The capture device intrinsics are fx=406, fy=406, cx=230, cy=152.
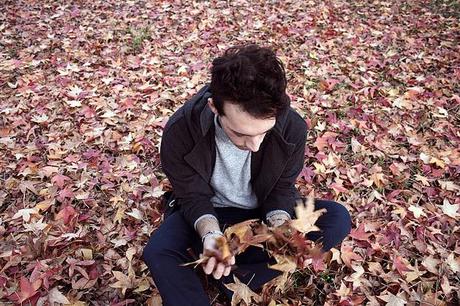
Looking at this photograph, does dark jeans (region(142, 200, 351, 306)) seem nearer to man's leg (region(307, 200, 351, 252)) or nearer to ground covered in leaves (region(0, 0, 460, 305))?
man's leg (region(307, 200, 351, 252))

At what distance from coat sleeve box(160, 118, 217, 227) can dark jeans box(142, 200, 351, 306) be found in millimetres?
104

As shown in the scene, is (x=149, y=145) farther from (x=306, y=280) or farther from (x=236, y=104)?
(x=236, y=104)

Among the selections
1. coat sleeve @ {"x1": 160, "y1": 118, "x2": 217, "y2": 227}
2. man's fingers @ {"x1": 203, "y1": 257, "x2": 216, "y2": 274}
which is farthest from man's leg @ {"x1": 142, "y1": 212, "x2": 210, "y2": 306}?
man's fingers @ {"x1": 203, "y1": 257, "x2": 216, "y2": 274}

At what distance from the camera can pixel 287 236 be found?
5.32 feet

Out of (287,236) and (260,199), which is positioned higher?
(287,236)

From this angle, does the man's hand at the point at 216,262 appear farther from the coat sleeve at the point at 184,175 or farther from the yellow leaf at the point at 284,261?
the coat sleeve at the point at 184,175

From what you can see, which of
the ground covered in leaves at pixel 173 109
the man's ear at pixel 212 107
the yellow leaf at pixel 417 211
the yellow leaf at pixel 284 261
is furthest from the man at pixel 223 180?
the yellow leaf at pixel 417 211

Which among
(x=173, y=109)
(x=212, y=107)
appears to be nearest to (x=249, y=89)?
(x=212, y=107)

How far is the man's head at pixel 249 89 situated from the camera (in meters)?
1.47

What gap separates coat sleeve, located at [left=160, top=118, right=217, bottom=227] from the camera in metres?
1.86

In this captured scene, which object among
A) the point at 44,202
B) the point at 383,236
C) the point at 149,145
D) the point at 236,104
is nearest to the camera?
the point at 236,104

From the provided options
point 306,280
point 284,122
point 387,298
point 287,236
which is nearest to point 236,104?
point 284,122

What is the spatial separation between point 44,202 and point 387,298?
215cm

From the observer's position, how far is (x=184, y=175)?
76.4 inches
